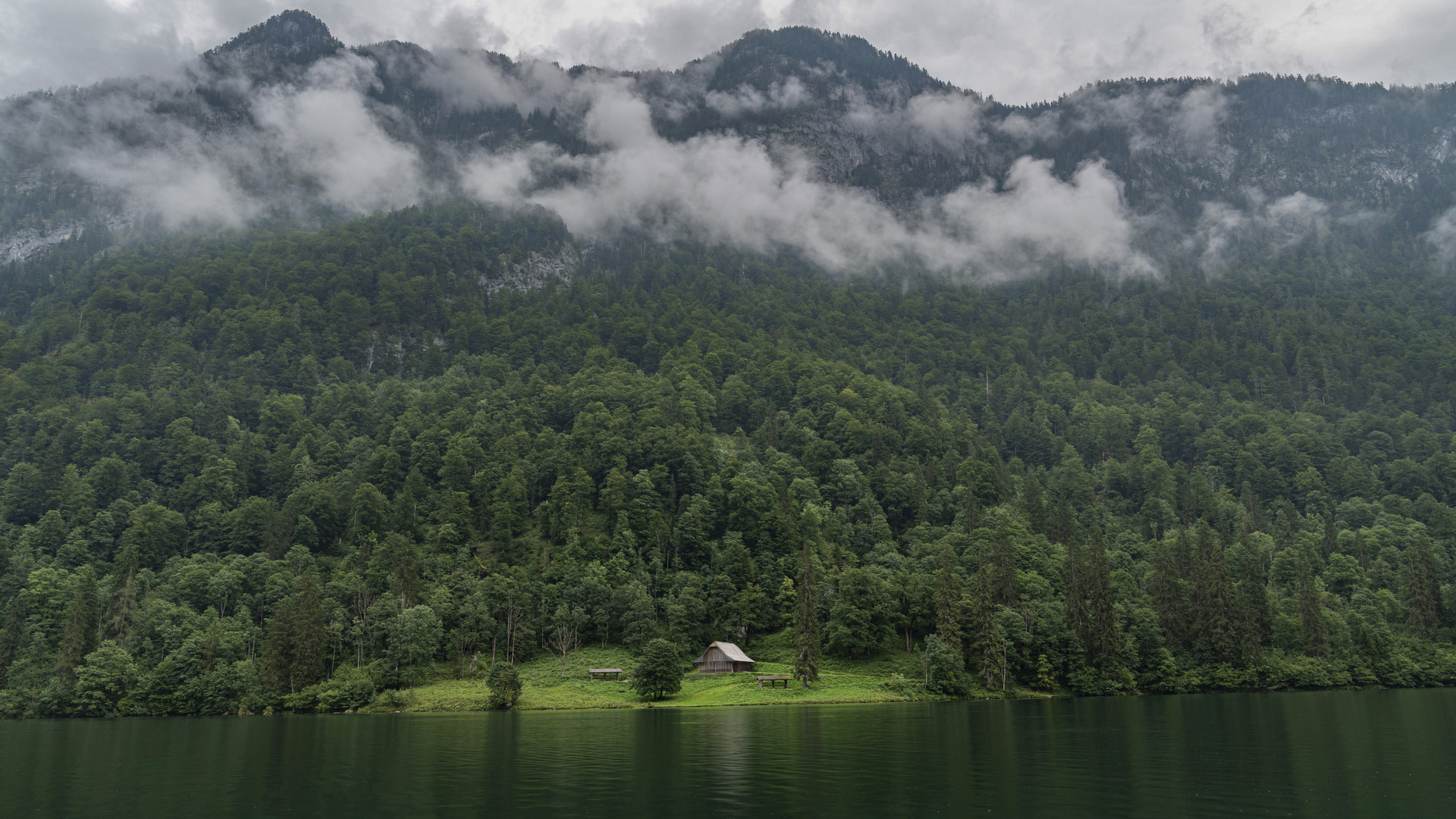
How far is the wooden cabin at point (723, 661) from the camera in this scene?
119m

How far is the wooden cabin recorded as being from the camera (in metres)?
119

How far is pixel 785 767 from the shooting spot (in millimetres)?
42094

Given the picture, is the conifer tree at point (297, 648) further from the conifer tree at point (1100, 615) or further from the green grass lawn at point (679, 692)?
the conifer tree at point (1100, 615)

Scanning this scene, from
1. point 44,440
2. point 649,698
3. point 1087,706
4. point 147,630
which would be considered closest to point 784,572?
point 649,698

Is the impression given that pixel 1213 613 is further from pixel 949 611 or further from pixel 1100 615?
pixel 949 611

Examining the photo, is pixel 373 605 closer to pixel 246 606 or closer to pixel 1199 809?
pixel 246 606

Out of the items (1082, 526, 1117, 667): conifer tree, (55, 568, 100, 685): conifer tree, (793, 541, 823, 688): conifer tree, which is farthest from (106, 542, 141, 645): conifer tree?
(1082, 526, 1117, 667): conifer tree

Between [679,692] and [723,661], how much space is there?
1447 cm

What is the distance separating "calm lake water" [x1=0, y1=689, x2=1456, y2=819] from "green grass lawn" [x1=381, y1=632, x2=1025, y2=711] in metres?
24.3

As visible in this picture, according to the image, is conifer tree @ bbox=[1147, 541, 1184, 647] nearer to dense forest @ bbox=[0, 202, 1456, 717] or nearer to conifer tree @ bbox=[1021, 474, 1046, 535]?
dense forest @ bbox=[0, 202, 1456, 717]

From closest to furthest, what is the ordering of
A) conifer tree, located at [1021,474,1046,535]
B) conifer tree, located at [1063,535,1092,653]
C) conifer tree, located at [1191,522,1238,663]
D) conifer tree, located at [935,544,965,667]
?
conifer tree, located at [935,544,965,667], conifer tree, located at [1063,535,1092,653], conifer tree, located at [1191,522,1238,663], conifer tree, located at [1021,474,1046,535]

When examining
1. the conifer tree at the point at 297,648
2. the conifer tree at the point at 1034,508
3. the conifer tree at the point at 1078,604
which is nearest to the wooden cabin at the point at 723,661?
the conifer tree at the point at 1078,604

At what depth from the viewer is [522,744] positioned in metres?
56.2

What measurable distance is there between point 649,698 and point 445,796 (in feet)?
234
